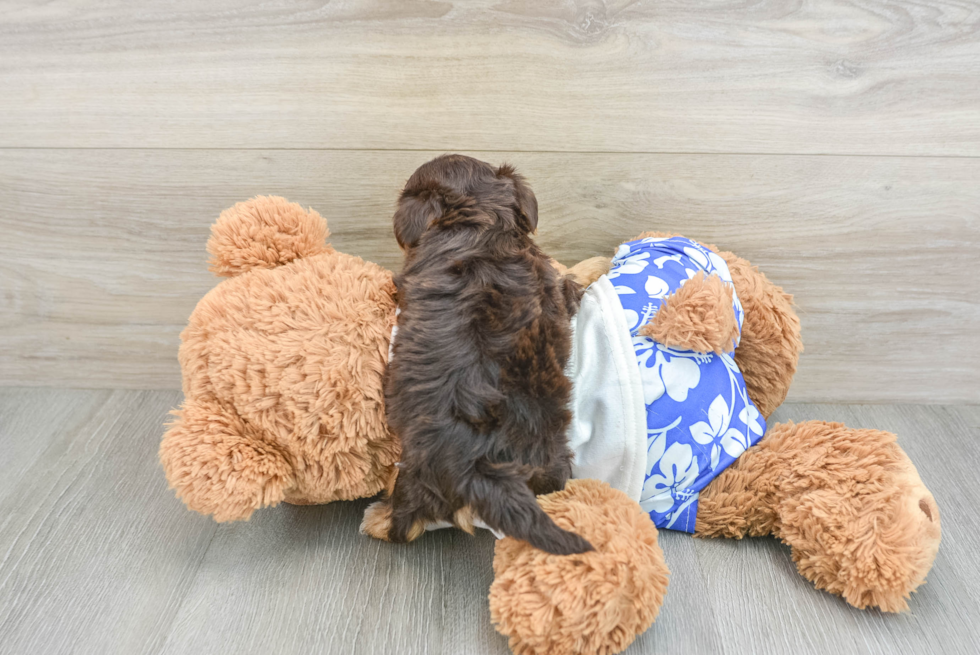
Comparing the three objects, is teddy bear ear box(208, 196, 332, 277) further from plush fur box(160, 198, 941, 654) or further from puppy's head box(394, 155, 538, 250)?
puppy's head box(394, 155, 538, 250)

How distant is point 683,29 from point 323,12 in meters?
0.42

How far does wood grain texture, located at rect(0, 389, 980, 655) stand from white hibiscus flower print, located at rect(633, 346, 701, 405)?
182 mm

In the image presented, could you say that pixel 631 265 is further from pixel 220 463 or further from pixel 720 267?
pixel 220 463

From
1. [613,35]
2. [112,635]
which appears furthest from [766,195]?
[112,635]

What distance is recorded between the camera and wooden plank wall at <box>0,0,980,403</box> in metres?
0.76

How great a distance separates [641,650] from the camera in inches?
23.5

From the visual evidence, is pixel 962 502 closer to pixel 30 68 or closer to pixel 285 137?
pixel 285 137

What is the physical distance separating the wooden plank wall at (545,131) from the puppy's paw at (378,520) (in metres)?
0.34

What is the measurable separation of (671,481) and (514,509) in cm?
21

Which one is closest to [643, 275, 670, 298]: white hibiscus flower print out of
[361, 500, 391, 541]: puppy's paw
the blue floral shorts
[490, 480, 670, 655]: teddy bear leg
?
the blue floral shorts

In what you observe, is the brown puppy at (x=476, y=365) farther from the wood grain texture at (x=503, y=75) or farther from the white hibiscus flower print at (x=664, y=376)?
the wood grain texture at (x=503, y=75)

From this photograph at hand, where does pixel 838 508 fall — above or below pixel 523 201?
below

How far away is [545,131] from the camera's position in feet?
2.63

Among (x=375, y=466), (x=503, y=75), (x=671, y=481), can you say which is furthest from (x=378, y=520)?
(x=503, y=75)
